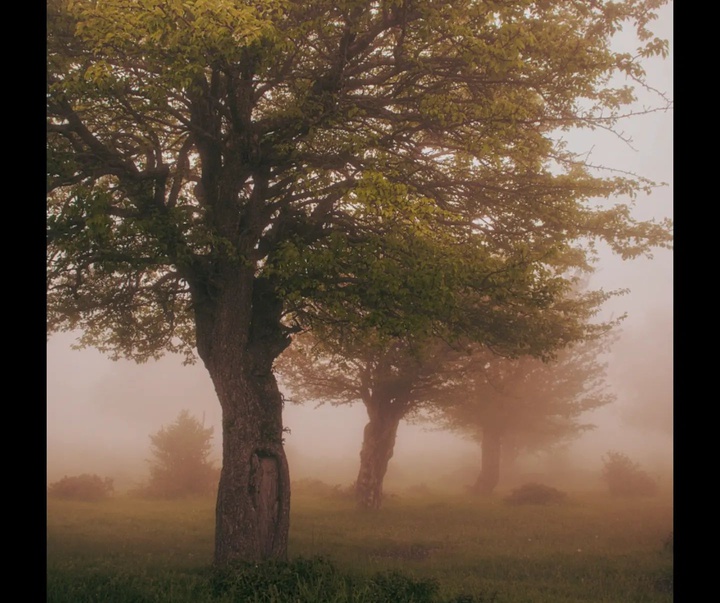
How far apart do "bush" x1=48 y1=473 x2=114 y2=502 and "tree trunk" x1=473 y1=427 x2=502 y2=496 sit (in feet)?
75.0

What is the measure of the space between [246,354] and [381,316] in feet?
12.1

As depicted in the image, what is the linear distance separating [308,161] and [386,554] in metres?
11.3

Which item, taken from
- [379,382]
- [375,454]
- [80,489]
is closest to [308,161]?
[379,382]

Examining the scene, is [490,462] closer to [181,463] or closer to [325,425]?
[181,463]

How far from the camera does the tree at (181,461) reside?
106 feet

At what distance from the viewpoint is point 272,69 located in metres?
12.2

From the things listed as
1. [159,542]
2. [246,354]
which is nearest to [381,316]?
[246,354]

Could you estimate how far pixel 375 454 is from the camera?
90.5 ft

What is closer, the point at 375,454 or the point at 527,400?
the point at 375,454

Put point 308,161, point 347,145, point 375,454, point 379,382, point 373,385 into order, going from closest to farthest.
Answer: point 347,145, point 308,161, point 379,382, point 375,454, point 373,385

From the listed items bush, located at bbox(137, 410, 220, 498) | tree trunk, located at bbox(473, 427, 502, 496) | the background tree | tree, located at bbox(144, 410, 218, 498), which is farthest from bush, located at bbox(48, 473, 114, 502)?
tree trunk, located at bbox(473, 427, 502, 496)

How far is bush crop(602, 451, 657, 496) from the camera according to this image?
119ft

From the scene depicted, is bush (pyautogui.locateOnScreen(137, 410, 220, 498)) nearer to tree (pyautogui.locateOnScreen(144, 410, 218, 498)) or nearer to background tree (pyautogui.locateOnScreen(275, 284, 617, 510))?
tree (pyautogui.locateOnScreen(144, 410, 218, 498))
